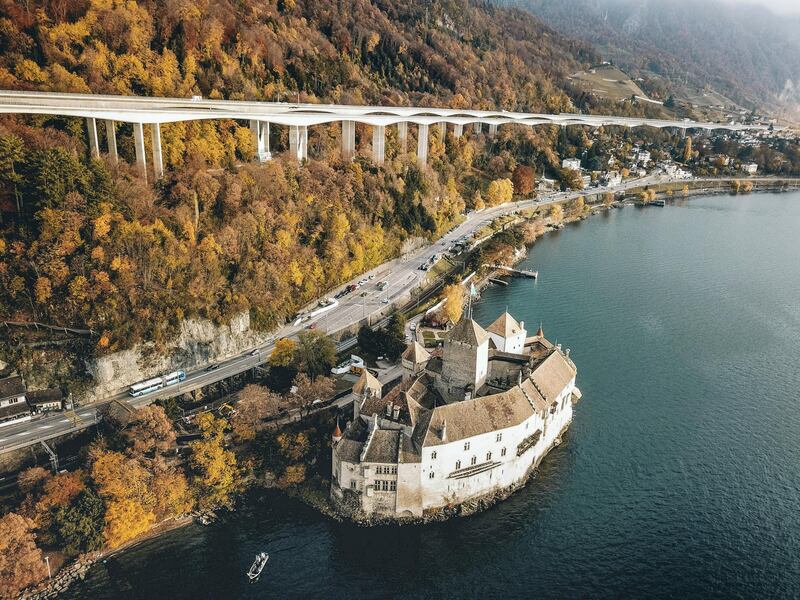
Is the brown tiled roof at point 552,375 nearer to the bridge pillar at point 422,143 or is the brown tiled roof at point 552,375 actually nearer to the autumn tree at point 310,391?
the autumn tree at point 310,391

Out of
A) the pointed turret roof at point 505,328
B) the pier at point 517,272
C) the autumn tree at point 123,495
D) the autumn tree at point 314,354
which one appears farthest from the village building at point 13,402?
the pier at point 517,272

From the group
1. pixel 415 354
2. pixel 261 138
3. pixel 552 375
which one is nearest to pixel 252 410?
pixel 415 354

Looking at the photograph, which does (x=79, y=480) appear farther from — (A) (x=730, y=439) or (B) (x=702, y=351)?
(B) (x=702, y=351)

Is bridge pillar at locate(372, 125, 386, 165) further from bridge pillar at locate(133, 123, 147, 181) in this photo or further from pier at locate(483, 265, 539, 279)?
bridge pillar at locate(133, 123, 147, 181)

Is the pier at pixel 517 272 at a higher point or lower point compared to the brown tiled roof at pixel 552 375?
lower

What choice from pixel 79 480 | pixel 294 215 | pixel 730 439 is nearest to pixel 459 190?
pixel 294 215

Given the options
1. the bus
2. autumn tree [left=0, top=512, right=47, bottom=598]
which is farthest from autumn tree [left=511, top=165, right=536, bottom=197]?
autumn tree [left=0, top=512, right=47, bottom=598]
